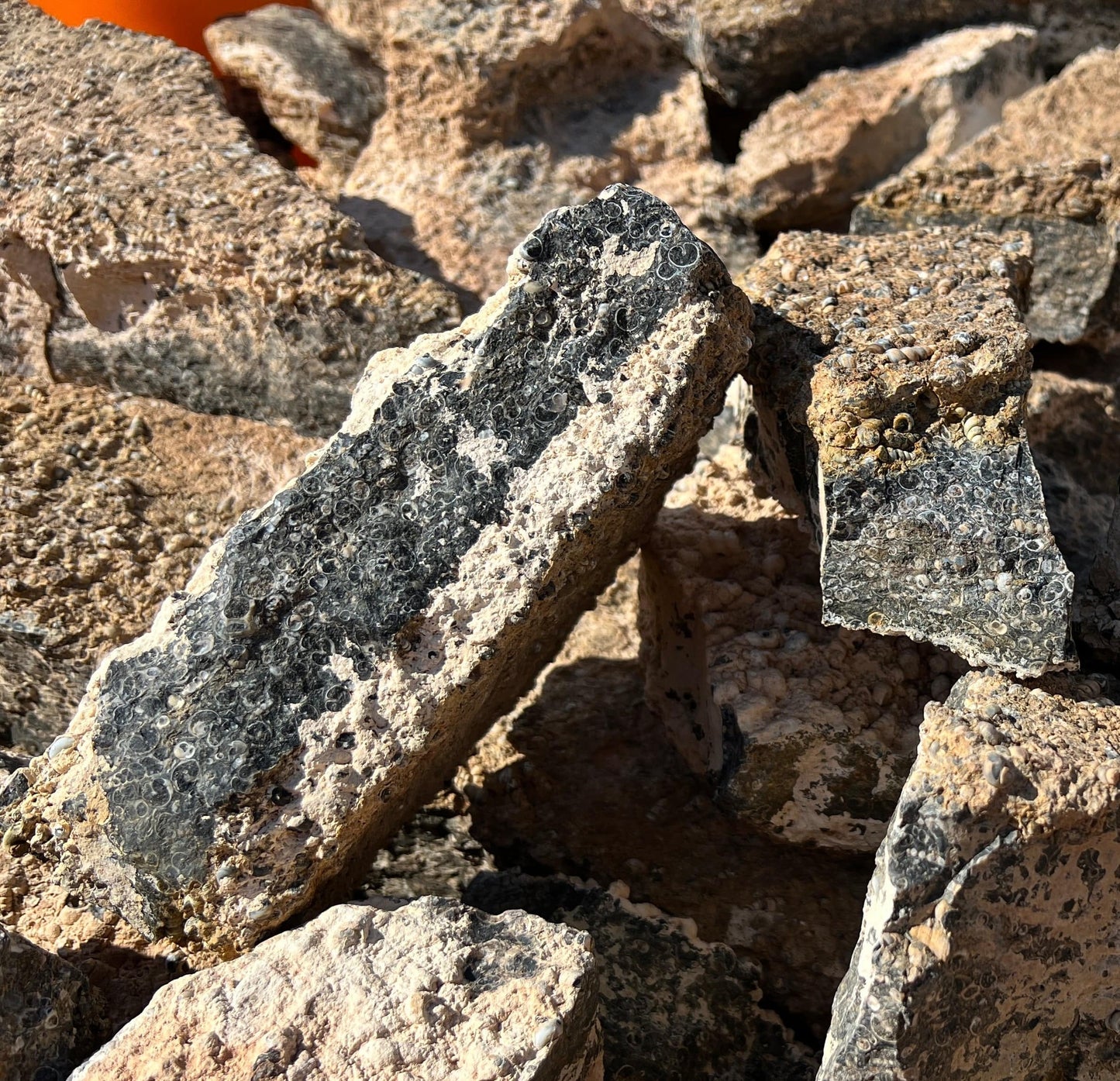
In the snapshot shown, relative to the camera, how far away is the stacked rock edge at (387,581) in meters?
1.46

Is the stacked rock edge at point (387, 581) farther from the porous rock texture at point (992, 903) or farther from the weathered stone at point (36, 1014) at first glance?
the porous rock texture at point (992, 903)

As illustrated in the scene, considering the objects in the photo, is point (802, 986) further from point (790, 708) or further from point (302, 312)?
point (302, 312)

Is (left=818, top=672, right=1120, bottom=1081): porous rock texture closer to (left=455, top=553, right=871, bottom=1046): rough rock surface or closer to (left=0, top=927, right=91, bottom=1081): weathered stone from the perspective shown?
(left=455, top=553, right=871, bottom=1046): rough rock surface

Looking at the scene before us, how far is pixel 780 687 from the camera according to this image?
69.1 inches

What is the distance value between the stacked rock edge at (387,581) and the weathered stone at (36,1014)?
0.14m

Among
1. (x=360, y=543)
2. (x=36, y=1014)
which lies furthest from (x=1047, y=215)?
(x=36, y=1014)

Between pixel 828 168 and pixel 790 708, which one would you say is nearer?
pixel 790 708

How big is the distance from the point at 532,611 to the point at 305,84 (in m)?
2.01

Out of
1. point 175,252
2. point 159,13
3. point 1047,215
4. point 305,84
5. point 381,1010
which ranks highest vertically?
point 159,13

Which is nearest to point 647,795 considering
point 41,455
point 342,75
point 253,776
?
point 253,776

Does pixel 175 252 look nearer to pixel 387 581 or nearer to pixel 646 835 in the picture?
pixel 387 581

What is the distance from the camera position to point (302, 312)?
2195 mm

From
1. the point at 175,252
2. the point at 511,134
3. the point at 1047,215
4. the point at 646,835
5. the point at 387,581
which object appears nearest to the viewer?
the point at 387,581

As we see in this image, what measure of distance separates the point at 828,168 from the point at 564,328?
1.48 meters
